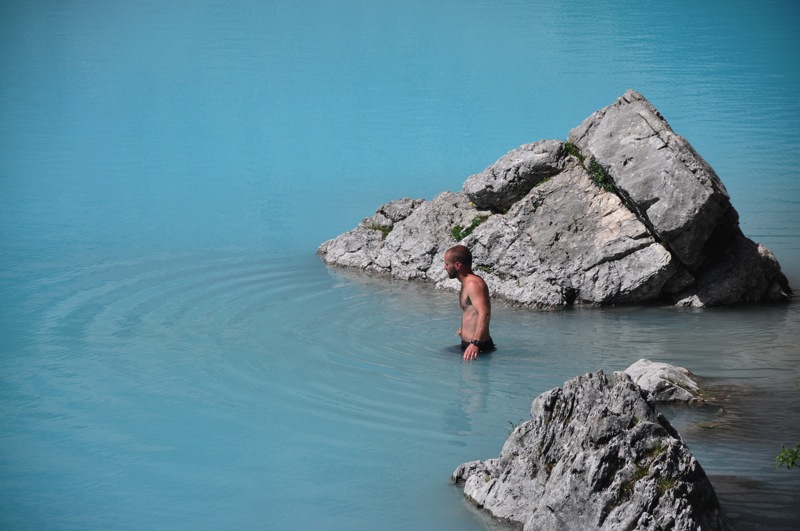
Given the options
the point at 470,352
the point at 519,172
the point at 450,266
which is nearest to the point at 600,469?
the point at 470,352

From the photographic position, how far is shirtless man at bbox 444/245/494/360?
35.7 feet

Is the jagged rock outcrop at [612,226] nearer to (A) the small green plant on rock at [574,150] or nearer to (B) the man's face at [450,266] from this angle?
(A) the small green plant on rock at [574,150]

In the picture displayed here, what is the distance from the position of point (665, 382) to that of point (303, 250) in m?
9.44

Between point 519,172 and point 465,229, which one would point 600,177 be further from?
point 465,229

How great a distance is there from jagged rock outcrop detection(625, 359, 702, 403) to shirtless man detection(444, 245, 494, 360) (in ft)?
6.29

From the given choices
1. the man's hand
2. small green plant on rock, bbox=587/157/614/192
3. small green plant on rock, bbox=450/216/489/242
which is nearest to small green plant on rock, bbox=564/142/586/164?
small green plant on rock, bbox=587/157/614/192

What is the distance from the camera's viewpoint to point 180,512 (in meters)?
7.50

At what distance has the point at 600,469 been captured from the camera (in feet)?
19.8

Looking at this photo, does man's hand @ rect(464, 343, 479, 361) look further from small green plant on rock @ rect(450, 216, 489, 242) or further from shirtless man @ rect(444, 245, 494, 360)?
small green plant on rock @ rect(450, 216, 489, 242)

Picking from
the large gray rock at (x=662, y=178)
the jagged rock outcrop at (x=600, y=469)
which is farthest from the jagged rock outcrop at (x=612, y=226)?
the jagged rock outcrop at (x=600, y=469)

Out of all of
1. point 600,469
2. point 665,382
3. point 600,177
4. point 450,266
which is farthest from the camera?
point 600,177

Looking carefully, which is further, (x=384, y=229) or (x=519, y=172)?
(x=384, y=229)

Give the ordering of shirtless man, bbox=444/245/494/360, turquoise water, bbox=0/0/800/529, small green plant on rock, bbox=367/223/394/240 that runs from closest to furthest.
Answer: turquoise water, bbox=0/0/800/529 → shirtless man, bbox=444/245/494/360 → small green plant on rock, bbox=367/223/394/240

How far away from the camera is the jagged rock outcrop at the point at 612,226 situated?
12.7 metres
